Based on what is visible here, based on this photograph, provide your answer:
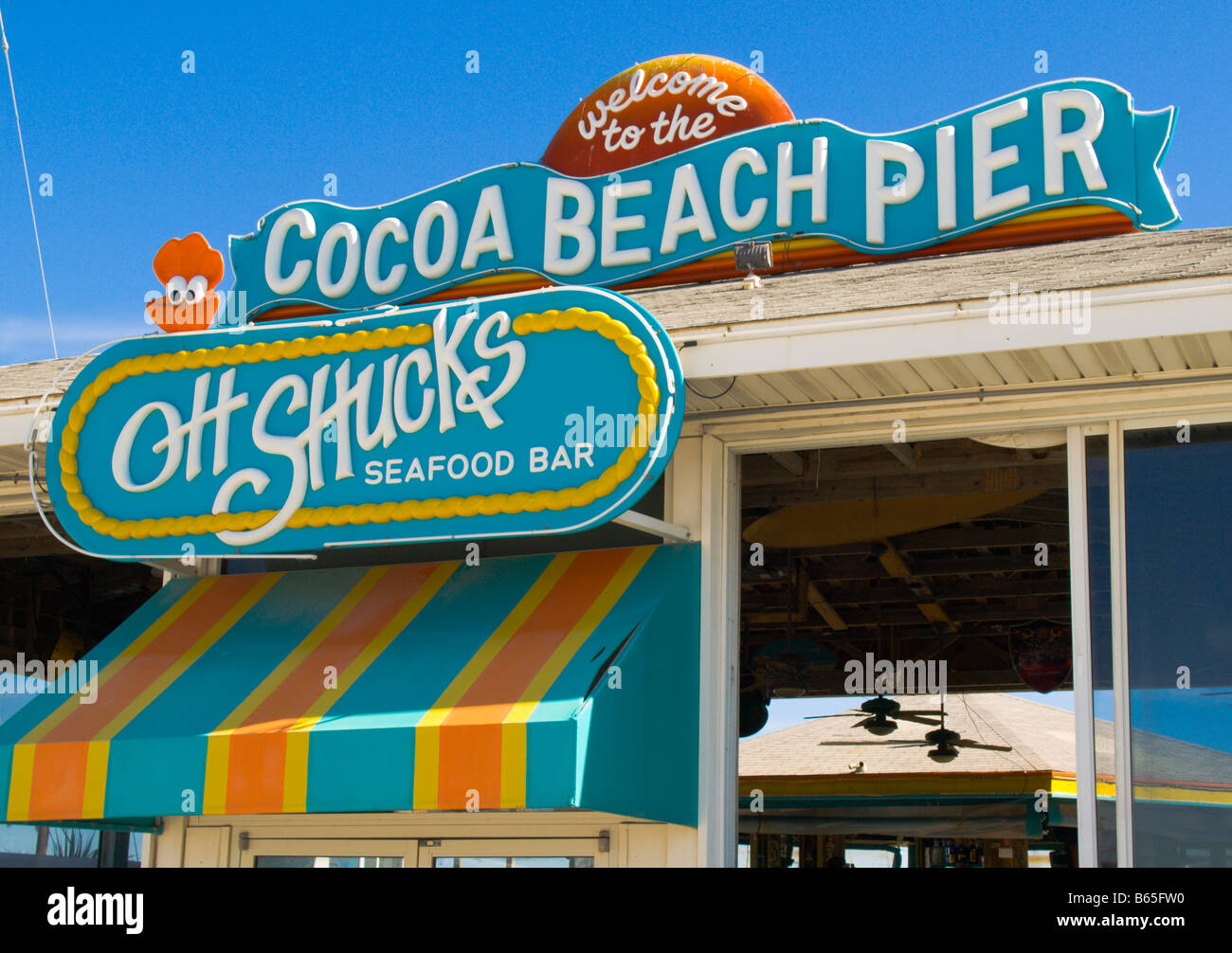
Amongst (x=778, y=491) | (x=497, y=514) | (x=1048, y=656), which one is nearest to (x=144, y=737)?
(x=497, y=514)

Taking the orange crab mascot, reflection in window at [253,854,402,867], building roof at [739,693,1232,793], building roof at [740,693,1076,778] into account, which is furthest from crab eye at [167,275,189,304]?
building roof at [739,693,1232,793]

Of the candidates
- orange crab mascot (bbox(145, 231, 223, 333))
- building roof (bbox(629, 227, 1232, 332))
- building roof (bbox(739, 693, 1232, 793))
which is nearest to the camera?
building roof (bbox(629, 227, 1232, 332))

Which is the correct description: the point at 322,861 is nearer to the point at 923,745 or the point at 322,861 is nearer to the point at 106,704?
the point at 106,704

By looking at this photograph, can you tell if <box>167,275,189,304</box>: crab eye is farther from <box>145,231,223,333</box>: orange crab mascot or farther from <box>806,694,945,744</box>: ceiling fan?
<box>806,694,945,744</box>: ceiling fan

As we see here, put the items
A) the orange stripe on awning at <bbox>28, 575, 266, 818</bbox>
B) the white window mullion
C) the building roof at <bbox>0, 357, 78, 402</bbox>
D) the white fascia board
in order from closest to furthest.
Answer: the white fascia board → the white window mullion → the orange stripe on awning at <bbox>28, 575, 266, 818</bbox> → the building roof at <bbox>0, 357, 78, 402</bbox>

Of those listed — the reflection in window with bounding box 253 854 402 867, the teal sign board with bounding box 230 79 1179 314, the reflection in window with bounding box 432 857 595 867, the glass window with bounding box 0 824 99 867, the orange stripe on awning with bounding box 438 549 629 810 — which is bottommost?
the glass window with bounding box 0 824 99 867

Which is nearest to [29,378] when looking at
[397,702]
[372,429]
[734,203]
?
[372,429]

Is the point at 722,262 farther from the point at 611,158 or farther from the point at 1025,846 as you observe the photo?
the point at 1025,846

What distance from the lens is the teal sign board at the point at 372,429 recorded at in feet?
18.7

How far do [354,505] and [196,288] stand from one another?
1.62 meters

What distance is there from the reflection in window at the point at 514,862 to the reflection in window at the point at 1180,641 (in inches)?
90.5

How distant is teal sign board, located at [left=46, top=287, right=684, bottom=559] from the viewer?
5.69m

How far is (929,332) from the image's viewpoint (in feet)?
18.4

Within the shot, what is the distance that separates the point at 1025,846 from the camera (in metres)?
15.4
